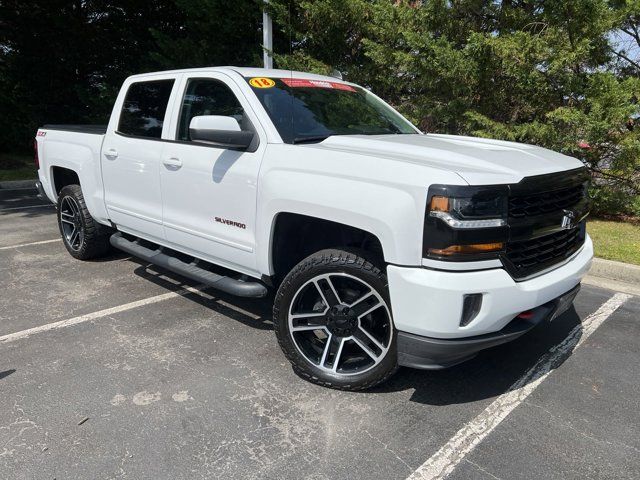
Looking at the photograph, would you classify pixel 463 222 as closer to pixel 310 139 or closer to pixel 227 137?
pixel 310 139

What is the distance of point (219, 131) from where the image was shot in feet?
10.8

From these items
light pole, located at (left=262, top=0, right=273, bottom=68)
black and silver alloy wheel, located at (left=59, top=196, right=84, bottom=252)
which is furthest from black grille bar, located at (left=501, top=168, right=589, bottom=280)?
light pole, located at (left=262, top=0, right=273, bottom=68)

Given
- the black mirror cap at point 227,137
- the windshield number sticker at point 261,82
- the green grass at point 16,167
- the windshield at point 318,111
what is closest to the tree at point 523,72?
the windshield at point 318,111

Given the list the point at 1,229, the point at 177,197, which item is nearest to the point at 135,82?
the point at 177,197

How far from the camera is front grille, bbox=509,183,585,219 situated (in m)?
2.73

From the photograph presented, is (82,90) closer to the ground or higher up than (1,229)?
higher up

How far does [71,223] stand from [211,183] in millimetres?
2981

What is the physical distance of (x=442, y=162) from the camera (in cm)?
287

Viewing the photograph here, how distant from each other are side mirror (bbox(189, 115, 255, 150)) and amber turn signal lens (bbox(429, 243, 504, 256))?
1518 millimetres

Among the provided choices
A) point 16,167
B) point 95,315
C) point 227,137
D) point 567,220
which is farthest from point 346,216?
point 16,167

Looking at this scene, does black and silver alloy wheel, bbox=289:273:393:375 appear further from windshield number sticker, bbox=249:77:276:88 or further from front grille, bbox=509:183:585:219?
windshield number sticker, bbox=249:77:276:88

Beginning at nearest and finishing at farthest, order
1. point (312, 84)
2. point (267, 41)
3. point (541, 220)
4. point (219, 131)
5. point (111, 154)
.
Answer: point (541, 220) < point (219, 131) < point (312, 84) < point (111, 154) < point (267, 41)

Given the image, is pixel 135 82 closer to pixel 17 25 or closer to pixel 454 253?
pixel 454 253

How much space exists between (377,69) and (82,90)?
33.7ft
